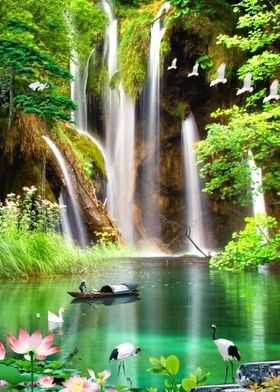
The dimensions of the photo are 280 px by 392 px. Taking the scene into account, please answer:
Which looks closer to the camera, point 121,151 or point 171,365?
point 171,365

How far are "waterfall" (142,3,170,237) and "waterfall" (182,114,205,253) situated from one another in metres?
1.02

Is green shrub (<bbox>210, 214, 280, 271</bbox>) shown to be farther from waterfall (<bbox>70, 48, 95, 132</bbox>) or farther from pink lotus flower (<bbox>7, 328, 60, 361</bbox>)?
waterfall (<bbox>70, 48, 95, 132</bbox>)

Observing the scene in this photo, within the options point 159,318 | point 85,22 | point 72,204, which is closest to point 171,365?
point 159,318

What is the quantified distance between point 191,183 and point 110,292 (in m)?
14.8

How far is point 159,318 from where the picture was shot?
26.0 ft

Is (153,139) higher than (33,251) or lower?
higher

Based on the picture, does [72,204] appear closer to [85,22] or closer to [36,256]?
[36,256]

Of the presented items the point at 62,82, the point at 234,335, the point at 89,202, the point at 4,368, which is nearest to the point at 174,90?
the point at 62,82

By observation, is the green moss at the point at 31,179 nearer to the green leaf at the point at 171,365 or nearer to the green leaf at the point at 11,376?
the green leaf at the point at 11,376

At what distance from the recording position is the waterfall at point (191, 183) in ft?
80.1

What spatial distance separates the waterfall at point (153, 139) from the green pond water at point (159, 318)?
38.1 ft

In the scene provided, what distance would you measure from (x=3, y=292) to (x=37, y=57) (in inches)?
283

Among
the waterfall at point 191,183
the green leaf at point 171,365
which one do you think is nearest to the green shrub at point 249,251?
the green leaf at point 171,365

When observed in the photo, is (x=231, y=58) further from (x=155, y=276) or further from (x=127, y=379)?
(x=127, y=379)
